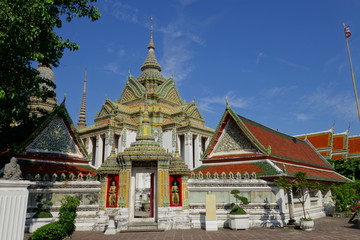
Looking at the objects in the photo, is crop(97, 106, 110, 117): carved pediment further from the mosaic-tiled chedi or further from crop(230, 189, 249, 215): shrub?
crop(230, 189, 249, 215): shrub

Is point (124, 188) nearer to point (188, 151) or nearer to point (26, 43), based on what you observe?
point (26, 43)

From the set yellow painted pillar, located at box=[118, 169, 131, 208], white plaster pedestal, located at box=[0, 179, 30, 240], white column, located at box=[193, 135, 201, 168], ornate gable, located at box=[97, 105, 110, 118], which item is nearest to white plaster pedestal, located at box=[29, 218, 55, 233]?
yellow painted pillar, located at box=[118, 169, 131, 208]

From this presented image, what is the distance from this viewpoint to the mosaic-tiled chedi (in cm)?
3022

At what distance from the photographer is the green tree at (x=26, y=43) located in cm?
966

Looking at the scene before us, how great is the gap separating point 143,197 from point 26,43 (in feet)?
57.6

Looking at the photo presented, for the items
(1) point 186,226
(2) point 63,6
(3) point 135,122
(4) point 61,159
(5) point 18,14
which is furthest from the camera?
(3) point 135,122

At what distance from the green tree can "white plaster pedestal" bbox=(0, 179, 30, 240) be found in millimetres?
5360

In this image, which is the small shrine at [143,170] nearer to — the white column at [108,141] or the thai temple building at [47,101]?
the white column at [108,141]

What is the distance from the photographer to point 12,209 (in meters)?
5.06

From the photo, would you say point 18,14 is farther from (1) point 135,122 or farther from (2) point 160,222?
(1) point 135,122

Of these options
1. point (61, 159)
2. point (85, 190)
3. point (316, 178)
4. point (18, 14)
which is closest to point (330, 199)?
point (316, 178)

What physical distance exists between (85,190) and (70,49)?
6874 millimetres

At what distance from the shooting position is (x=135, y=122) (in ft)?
105

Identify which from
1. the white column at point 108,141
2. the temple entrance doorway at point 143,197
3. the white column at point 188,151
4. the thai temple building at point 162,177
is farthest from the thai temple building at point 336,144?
the white column at point 108,141
